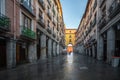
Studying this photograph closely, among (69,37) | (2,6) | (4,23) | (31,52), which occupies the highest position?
(69,37)

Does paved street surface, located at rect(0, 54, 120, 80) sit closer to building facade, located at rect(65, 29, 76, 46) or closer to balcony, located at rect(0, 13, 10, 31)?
balcony, located at rect(0, 13, 10, 31)

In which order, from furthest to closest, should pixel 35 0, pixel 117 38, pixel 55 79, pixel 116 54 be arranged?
pixel 35 0, pixel 117 38, pixel 116 54, pixel 55 79

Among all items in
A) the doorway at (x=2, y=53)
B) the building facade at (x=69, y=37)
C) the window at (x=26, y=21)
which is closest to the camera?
the doorway at (x=2, y=53)

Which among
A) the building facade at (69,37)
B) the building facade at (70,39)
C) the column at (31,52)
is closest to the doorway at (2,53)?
the column at (31,52)

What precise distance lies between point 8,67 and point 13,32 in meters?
3.33

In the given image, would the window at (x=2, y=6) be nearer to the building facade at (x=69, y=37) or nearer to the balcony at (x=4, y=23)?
the balcony at (x=4, y=23)

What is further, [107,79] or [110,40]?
[110,40]

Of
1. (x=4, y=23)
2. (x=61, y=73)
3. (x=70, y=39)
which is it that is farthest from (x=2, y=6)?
(x=70, y=39)

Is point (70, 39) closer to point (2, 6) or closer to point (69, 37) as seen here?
point (69, 37)

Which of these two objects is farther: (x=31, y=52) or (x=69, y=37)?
(x=69, y=37)

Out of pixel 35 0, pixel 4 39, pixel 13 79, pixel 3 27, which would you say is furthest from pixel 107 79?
pixel 35 0

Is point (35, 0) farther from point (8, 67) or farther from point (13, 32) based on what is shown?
point (8, 67)

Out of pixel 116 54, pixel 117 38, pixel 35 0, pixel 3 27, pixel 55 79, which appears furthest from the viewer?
pixel 35 0

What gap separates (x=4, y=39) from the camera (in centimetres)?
1318
